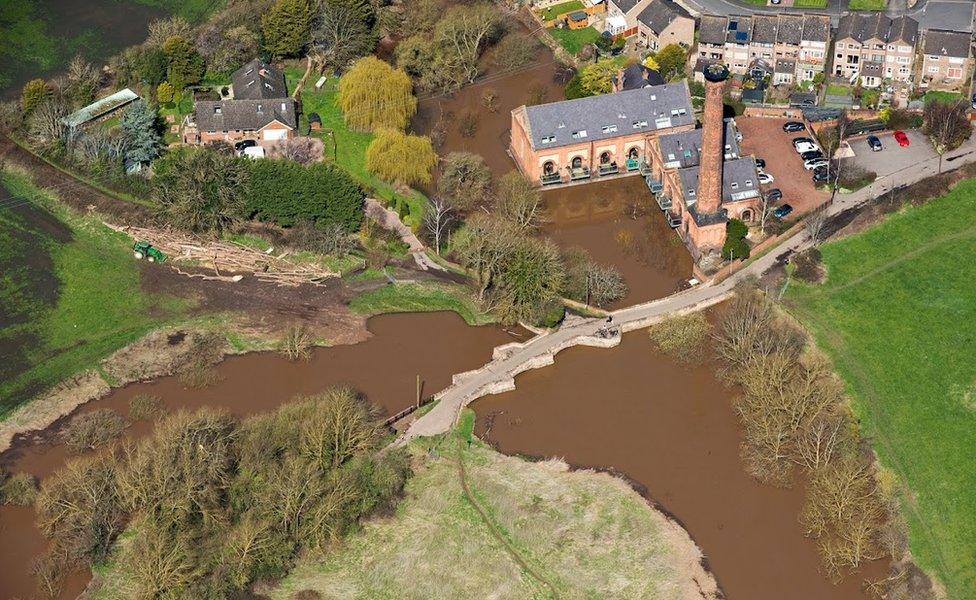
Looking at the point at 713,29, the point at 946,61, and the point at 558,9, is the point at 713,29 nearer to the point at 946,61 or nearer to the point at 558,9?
the point at 558,9

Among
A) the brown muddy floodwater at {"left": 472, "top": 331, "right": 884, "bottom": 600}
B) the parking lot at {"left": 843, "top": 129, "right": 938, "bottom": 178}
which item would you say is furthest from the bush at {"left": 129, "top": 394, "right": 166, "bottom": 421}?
the parking lot at {"left": 843, "top": 129, "right": 938, "bottom": 178}

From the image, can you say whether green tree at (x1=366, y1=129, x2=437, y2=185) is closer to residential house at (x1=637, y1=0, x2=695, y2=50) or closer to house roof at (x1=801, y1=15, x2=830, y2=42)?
residential house at (x1=637, y1=0, x2=695, y2=50)

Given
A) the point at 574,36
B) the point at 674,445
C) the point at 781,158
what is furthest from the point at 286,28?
the point at 674,445

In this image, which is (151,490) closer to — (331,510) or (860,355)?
(331,510)

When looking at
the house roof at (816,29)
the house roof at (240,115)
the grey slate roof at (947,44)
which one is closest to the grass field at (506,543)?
the house roof at (240,115)

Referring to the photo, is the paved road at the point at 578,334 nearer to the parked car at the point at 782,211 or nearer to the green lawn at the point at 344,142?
the parked car at the point at 782,211
